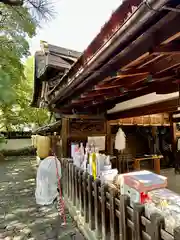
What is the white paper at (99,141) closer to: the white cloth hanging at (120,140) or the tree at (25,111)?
the white cloth hanging at (120,140)

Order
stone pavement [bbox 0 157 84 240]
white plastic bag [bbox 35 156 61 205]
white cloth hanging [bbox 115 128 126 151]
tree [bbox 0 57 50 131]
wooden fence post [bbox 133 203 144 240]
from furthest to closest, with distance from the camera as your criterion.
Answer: tree [bbox 0 57 50 131] → white cloth hanging [bbox 115 128 126 151] → white plastic bag [bbox 35 156 61 205] → stone pavement [bbox 0 157 84 240] → wooden fence post [bbox 133 203 144 240]

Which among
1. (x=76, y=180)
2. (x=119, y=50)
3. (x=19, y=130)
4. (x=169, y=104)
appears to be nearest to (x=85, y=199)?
(x=76, y=180)

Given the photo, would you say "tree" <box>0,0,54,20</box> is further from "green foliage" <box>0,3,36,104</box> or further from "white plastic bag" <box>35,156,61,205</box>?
"white plastic bag" <box>35,156,61,205</box>

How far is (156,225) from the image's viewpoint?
164cm

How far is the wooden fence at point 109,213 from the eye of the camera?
1.71m

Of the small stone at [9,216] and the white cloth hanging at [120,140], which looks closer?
the small stone at [9,216]

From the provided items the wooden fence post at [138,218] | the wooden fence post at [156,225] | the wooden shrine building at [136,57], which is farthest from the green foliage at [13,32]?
the wooden fence post at [156,225]

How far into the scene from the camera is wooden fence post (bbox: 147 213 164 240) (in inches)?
63.9

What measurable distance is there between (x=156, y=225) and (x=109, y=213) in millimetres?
1168

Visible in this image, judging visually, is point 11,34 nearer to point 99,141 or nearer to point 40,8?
point 40,8

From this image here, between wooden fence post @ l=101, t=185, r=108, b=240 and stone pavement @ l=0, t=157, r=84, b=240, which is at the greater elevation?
wooden fence post @ l=101, t=185, r=108, b=240

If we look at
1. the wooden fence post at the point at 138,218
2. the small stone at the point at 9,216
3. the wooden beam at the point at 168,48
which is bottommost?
the small stone at the point at 9,216

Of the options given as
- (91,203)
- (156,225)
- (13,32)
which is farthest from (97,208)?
(13,32)

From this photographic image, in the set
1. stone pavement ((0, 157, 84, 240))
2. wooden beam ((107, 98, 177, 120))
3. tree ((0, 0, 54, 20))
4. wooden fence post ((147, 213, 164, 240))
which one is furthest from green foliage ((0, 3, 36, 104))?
wooden beam ((107, 98, 177, 120))
